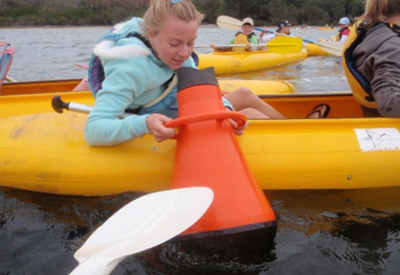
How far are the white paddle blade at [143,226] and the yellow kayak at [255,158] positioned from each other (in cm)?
64

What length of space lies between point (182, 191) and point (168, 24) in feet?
2.51

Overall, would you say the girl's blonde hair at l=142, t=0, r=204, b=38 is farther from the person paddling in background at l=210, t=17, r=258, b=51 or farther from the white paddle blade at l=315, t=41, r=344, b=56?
the person paddling in background at l=210, t=17, r=258, b=51

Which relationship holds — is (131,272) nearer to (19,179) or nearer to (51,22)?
(19,179)

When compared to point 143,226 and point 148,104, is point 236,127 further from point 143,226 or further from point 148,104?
point 143,226

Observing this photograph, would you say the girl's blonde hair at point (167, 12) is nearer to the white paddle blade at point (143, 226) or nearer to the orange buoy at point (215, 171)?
the orange buoy at point (215, 171)

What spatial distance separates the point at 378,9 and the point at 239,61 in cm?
549

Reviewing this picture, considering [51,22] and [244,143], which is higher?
[244,143]

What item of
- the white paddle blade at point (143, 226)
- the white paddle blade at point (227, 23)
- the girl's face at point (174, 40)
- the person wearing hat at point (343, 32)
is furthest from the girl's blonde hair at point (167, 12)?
the person wearing hat at point (343, 32)

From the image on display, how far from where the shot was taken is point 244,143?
2.24m

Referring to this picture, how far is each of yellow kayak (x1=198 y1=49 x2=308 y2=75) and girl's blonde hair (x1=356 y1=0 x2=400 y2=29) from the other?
4866 mm

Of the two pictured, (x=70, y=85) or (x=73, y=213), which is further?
(x=70, y=85)

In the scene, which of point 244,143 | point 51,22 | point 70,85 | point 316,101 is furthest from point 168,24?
point 51,22

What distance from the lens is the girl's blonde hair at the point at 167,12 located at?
6.05ft

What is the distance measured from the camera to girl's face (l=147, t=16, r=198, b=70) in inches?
73.4
